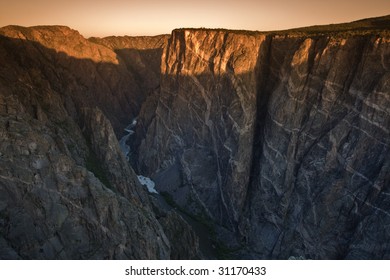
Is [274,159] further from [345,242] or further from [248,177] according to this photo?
[345,242]

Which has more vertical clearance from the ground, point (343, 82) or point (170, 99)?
point (343, 82)

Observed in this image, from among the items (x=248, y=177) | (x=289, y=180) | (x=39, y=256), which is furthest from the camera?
(x=248, y=177)

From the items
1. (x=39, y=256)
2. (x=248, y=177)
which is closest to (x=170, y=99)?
(x=248, y=177)

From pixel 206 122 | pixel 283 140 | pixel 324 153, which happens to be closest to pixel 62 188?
pixel 324 153

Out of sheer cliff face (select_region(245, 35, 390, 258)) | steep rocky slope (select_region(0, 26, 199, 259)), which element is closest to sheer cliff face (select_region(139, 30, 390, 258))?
sheer cliff face (select_region(245, 35, 390, 258))

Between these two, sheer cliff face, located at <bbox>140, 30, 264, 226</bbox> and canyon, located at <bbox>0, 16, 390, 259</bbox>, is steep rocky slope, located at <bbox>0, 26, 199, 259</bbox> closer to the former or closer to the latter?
canyon, located at <bbox>0, 16, 390, 259</bbox>

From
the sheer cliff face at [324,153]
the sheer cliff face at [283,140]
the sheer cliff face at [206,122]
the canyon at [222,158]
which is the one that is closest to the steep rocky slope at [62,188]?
the canyon at [222,158]

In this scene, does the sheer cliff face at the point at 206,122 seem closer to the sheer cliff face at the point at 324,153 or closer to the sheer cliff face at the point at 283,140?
the sheer cliff face at the point at 283,140
